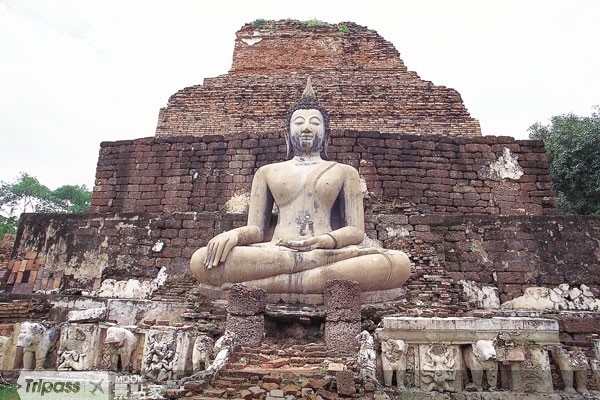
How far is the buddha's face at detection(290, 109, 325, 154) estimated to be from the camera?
6.18 metres

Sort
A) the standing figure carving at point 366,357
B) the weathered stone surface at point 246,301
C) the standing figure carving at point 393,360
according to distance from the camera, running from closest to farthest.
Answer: the standing figure carving at point 366,357
the standing figure carving at point 393,360
the weathered stone surface at point 246,301

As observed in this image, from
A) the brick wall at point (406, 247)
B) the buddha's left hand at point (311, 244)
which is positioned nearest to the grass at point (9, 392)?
A: the brick wall at point (406, 247)

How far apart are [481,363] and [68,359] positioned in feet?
11.7

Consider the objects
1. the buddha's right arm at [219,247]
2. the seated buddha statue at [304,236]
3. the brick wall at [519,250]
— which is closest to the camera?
the seated buddha statue at [304,236]

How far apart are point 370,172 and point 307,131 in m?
2.86

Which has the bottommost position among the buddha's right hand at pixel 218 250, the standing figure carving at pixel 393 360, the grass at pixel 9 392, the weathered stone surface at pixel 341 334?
the grass at pixel 9 392

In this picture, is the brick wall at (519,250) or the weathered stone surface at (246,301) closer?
the weathered stone surface at (246,301)

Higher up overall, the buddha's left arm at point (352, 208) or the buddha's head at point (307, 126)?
the buddha's head at point (307, 126)

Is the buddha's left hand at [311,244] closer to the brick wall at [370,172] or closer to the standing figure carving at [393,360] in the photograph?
the standing figure carving at [393,360]

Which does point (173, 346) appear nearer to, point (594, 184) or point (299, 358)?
point (299, 358)

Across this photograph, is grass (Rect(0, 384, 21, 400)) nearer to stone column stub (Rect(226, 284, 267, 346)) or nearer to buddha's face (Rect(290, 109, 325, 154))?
stone column stub (Rect(226, 284, 267, 346))

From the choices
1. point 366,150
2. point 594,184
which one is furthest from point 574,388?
point 594,184

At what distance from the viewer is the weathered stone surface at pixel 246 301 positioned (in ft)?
14.9

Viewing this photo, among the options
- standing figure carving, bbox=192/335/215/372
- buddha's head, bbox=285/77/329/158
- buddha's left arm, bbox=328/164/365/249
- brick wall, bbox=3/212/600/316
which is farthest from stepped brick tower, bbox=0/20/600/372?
buddha's head, bbox=285/77/329/158
